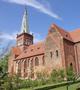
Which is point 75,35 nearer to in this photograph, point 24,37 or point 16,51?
point 16,51

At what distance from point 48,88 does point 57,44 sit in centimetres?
1983

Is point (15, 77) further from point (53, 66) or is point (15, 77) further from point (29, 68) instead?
point (29, 68)

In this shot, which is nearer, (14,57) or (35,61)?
(35,61)

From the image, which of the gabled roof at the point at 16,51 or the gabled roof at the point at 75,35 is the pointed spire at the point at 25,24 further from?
the gabled roof at the point at 75,35

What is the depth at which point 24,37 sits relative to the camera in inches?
2886

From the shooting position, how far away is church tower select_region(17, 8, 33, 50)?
71881 mm

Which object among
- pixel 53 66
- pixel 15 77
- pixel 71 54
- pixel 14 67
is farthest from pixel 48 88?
pixel 14 67

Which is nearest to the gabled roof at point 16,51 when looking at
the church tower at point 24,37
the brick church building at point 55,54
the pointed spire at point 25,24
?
the church tower at point 24,37

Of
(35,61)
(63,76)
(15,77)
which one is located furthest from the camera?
(35,61)

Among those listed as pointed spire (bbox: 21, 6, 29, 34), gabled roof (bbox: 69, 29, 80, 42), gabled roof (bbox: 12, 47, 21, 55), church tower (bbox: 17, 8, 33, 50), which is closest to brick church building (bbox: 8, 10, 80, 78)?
gabled roof (bbox: 69, 29, 80, 42)

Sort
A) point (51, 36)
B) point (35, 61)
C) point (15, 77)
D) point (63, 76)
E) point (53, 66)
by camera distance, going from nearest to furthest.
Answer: point (15, 77), point (63, 76), point (53, 66), point (51, 36), point (35, 61)

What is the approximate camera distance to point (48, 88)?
25828 mm

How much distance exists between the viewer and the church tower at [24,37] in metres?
71.9

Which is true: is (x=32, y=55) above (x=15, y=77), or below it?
above
